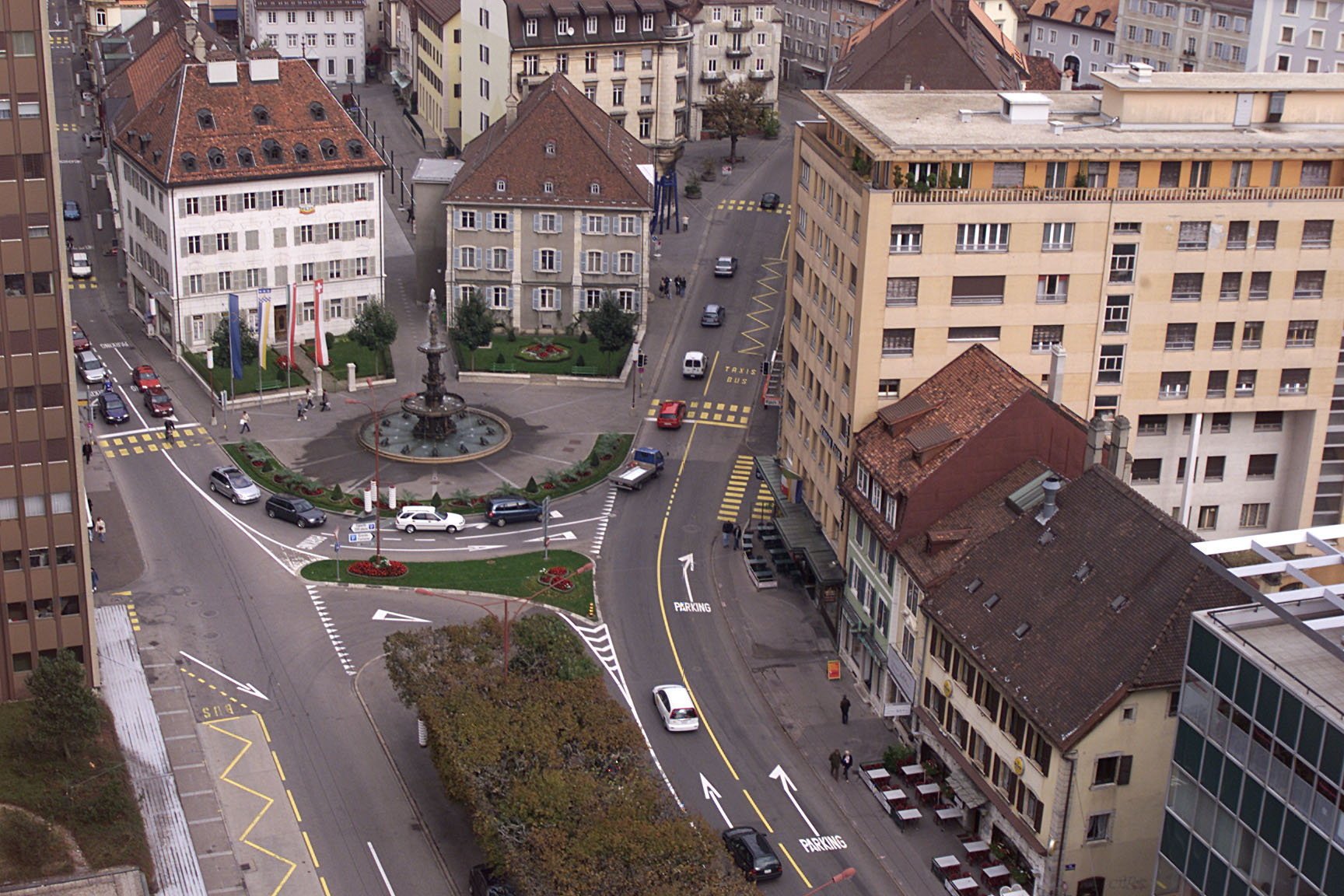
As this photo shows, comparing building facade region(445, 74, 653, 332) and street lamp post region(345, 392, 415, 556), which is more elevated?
building facade region(445, 74, 653, 332)

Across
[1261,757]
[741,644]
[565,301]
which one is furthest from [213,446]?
[1261,757]

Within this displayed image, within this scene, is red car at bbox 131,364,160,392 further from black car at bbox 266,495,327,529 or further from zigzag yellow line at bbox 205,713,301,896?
zigzag yellow line at bbox 205,713,301,896

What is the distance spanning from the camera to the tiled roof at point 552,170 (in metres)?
162

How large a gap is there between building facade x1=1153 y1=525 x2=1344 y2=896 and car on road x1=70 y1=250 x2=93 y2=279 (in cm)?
12878

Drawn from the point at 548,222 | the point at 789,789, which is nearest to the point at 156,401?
the point at 548,222

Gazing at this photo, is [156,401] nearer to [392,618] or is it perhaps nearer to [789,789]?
[392,618]

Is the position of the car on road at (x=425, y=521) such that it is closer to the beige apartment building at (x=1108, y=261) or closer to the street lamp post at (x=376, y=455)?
the street lamp post at (x=376, y=455)

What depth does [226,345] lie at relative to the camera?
503 feet

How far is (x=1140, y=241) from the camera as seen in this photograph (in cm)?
11538

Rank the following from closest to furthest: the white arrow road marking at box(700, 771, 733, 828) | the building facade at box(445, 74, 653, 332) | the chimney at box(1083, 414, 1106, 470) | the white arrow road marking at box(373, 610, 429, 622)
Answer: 1. the white arrow road marking at box(700, 771, 733, 828)
2. the chimney at box(1083, 414, 1106, 470)
3. the white arrow road marking at box(373, 610, 429, 622)
4. the building facade at box(445, 74, 653, 332)

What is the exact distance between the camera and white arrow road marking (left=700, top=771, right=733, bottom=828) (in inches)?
3878

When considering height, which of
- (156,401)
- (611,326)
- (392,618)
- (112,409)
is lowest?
(392,618)

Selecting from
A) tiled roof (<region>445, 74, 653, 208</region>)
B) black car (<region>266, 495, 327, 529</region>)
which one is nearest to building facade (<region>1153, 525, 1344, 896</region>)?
black car (<region>266, 495, 327, 529</region>)

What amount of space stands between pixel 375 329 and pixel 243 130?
66.2 feet
